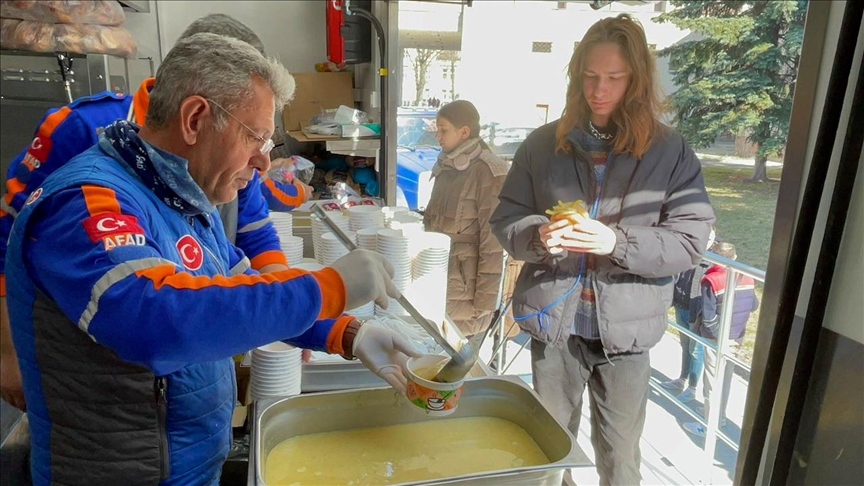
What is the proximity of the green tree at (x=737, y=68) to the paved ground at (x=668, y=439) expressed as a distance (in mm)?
622

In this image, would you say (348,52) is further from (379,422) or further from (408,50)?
(379,422)

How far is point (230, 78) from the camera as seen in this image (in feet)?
3.04

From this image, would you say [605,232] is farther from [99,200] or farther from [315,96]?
[315,96]

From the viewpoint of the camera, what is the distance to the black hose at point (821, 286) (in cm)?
100

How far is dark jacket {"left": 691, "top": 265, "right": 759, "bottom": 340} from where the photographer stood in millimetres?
1491

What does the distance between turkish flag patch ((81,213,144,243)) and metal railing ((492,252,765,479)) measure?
126 centimetres

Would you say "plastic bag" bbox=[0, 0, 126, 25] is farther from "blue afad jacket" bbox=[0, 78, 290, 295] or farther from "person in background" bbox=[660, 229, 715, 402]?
"person in background" bbox=[660, 229, 715, 402]

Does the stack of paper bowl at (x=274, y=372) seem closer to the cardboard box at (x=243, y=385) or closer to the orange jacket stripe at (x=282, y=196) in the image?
the cardboard box at (x=243, y=385)

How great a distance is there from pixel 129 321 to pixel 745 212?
1303 millimetres

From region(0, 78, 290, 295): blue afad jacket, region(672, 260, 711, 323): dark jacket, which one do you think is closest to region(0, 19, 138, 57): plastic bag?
region(0, 78, 290, 295): blue afad jacket

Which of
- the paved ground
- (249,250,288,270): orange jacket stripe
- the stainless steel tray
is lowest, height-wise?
the paved ground

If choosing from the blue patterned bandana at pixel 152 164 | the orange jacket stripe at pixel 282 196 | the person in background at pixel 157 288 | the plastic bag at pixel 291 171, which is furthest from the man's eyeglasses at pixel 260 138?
the plastic bag at pixel 291 171

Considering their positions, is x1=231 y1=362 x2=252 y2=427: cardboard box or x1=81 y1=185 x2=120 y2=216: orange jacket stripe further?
x1=231 y1=362 x2=252 y2=427: cardboard box

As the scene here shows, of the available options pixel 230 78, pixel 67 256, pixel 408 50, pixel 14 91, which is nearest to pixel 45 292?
pixel 67 256
